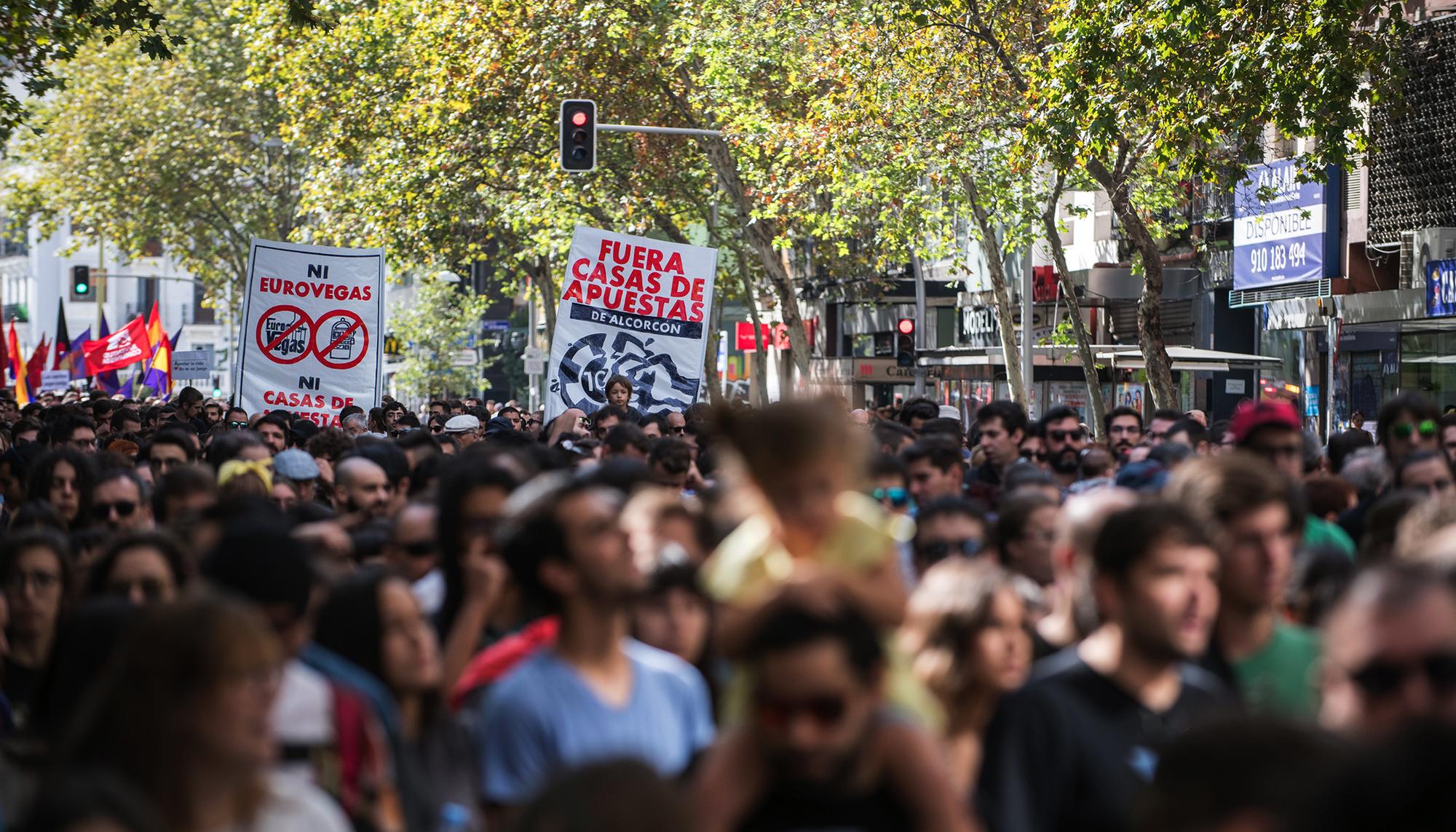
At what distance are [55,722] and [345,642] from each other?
70cm

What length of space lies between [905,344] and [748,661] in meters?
27.3

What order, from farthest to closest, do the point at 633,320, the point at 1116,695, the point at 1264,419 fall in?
the point at 633,320 → the point at 1264,419 → the point at 1116,695

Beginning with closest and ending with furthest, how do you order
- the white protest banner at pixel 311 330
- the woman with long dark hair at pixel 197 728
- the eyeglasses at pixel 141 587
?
the woman with long dark hair at pixel 197 728 → the eyeglasses at pixel 141 587 → the white protest banner at pixel 311 330

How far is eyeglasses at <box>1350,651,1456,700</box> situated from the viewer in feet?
10.1

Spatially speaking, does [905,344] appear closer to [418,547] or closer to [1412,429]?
[1412,429]

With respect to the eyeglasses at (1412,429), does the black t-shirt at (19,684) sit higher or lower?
lower

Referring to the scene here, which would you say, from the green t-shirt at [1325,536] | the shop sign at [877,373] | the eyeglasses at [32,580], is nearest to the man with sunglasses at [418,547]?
the eyeglasses at [32,580]

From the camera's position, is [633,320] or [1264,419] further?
[633,320]

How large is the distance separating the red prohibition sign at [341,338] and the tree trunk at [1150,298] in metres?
7.21

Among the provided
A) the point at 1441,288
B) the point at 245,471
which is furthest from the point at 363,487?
the point at 1441,288

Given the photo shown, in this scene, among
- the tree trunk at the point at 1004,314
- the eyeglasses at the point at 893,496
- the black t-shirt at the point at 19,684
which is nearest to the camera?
the black t-shirt at the point at 19,684

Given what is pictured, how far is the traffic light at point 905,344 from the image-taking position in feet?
99.9

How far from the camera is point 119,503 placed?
7.94 meters

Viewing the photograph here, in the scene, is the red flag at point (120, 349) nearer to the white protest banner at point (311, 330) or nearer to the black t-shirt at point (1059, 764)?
the white protest banner at point (311, 330)
